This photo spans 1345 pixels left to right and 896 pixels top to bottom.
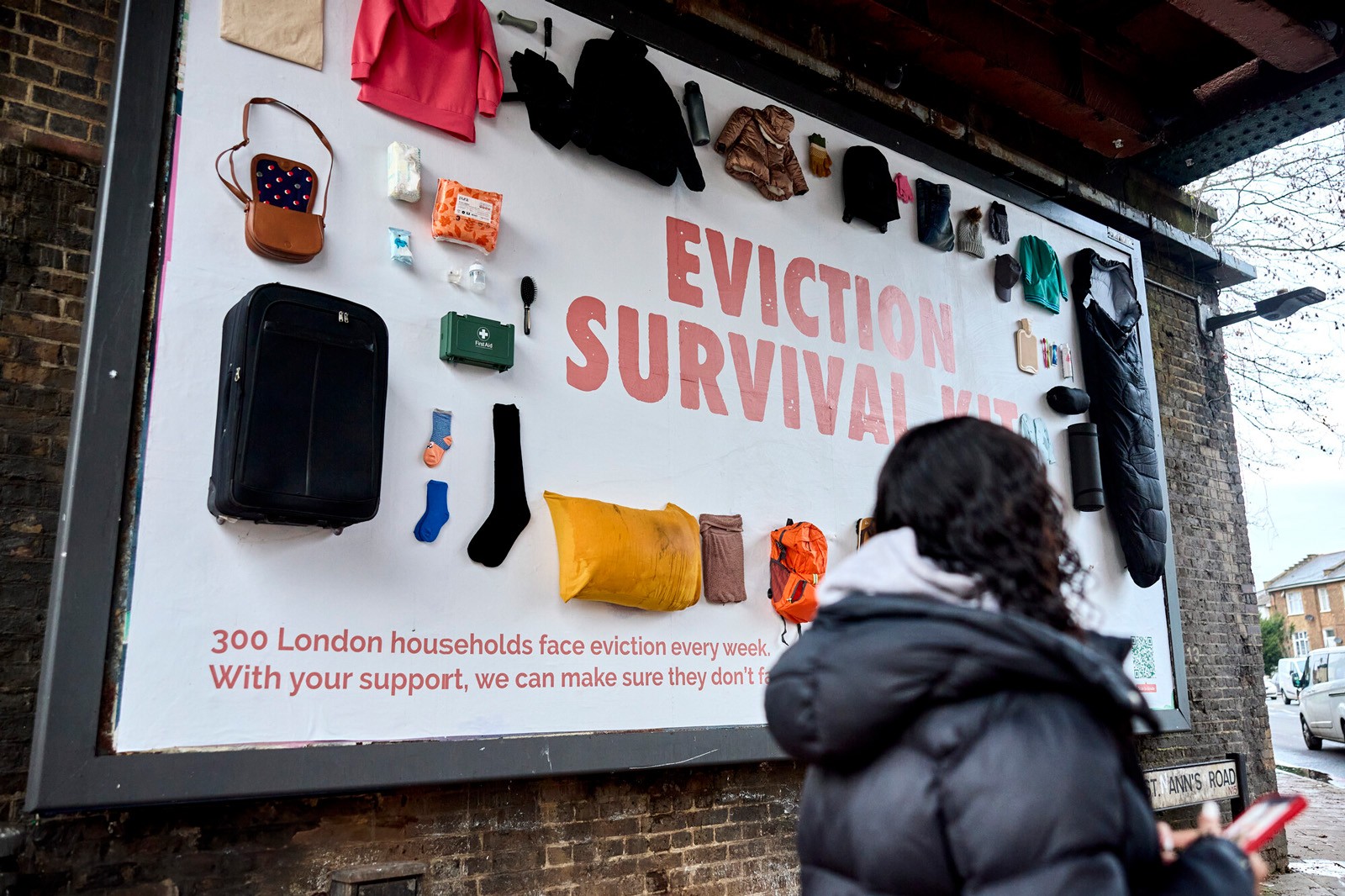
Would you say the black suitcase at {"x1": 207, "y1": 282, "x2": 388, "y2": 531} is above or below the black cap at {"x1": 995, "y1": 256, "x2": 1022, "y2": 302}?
below

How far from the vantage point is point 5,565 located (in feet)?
9.27

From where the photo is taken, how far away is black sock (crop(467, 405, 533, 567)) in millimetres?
3434

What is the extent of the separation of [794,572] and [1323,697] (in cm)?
1426

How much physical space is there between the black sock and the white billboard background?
37 mm

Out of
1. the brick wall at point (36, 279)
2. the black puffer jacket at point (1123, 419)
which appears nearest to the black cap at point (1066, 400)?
the black puffer jacket at point (1123, 419)

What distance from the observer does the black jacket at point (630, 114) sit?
4086 mm

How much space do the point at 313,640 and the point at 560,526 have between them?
0.95 meters

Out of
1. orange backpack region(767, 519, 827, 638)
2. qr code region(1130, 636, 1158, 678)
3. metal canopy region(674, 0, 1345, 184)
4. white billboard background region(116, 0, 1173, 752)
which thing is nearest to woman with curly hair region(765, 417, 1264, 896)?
white billboard background region(116, 0, 1173, 752)

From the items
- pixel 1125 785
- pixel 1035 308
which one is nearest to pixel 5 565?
pixel 1125 785

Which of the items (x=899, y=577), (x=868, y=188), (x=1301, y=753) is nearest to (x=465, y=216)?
(x=868, y=188)

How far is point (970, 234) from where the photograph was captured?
5613 millimetres

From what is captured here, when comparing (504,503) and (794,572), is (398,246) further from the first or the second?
(794,572)

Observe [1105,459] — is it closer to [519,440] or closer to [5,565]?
[519,440]

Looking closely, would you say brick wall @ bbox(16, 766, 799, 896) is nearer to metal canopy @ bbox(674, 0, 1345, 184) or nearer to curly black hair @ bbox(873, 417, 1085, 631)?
curly black hair @ bbox(873, 417, 1085, 631)
